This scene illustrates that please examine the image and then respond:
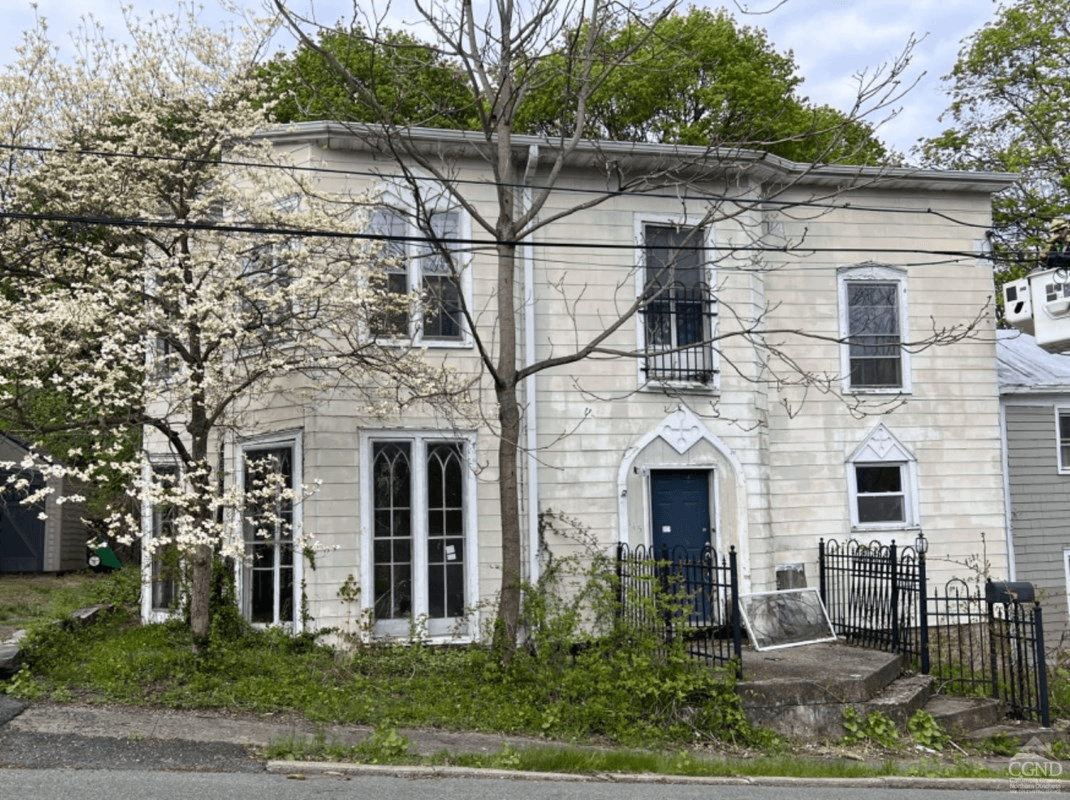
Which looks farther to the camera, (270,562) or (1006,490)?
(1006,490)

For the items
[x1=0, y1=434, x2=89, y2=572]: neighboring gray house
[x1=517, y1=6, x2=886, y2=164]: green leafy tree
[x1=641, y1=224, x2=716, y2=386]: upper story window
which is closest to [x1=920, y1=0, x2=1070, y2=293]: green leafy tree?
[x1=517, y1=6, x2=886, y2=164]: green leafy tree

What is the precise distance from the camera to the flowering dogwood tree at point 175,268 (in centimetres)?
1016

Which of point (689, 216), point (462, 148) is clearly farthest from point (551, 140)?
point (689, 216)

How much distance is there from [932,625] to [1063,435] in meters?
4.34

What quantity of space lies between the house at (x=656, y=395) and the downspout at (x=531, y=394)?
0.03 m

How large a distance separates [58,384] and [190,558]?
2.64 metres

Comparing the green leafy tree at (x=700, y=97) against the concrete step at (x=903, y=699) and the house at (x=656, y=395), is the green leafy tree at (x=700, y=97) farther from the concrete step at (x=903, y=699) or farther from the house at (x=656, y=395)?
the concrete step at (x=903, y=699)

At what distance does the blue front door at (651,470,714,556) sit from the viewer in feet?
44.3

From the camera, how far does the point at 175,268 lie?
10.2 m

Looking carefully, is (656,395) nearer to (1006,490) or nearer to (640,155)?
(640,155)

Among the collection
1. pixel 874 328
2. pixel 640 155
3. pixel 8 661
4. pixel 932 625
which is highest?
pixel 640 155

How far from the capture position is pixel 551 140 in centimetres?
1321

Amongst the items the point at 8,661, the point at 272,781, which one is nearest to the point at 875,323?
the point at 272,781

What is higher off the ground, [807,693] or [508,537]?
[508,537]
